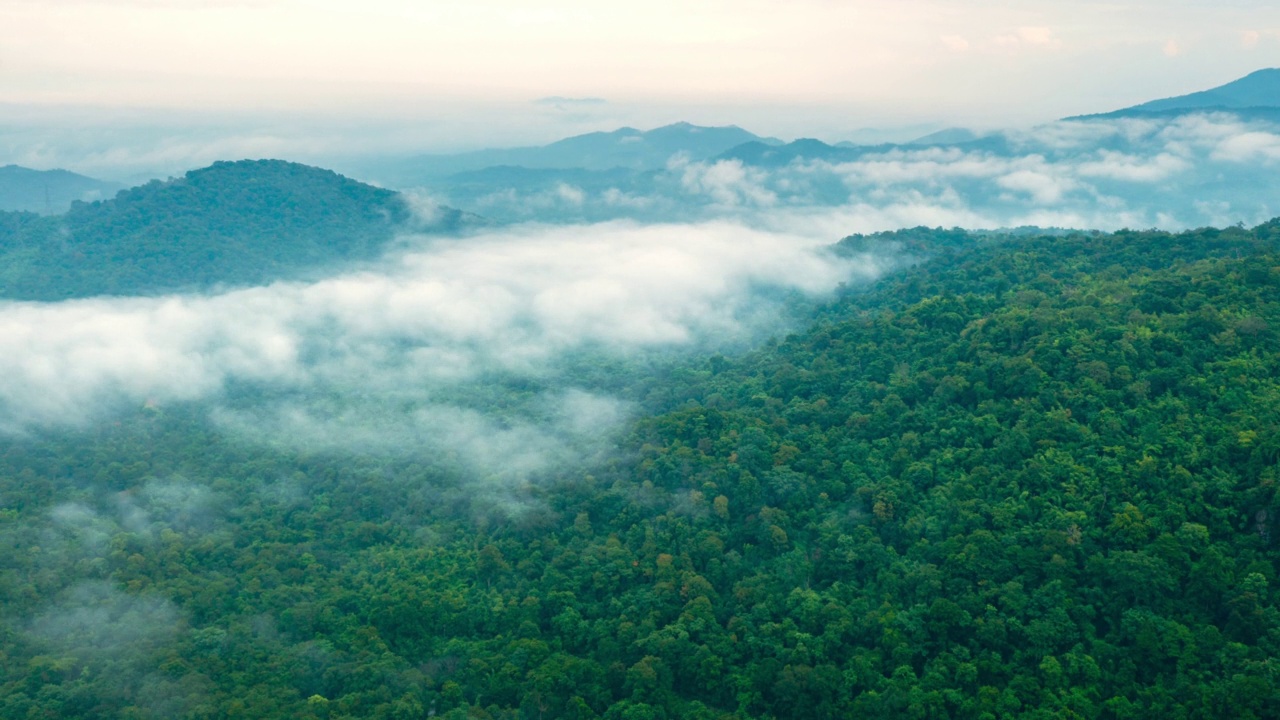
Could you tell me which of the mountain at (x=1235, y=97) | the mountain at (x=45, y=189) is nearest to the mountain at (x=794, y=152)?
the mountain at (x=1235, y=97)

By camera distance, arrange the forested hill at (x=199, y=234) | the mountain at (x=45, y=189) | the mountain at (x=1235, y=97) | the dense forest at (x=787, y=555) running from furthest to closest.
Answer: the mountain at (x=1235, y=97) < the mountain at (x=45, y=189) < the forested hill at (x=199, y=234) < the dense forest at (x=787, y=555)

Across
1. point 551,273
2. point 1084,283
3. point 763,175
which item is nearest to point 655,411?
point 1084,283

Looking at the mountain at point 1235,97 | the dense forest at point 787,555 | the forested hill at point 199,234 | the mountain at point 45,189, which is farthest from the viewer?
the mountain at point 1235,97

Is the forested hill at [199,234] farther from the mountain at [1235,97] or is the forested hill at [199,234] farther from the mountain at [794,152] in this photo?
the mountain at [1235,97]

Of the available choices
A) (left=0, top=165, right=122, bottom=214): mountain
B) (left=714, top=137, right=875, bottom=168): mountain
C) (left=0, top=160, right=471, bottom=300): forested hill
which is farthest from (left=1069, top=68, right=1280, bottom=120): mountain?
(left=0, top=165, right=122, bottom=214): mountain

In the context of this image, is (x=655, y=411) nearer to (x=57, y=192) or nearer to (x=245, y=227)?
(x=245, y=227)

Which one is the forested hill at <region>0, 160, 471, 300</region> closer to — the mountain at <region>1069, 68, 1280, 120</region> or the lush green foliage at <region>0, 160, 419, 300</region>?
the lush green foliage at <region>0, 160, 419, 300</region>
